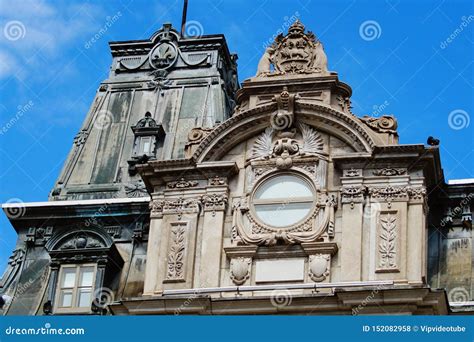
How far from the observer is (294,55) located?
39.4 metres

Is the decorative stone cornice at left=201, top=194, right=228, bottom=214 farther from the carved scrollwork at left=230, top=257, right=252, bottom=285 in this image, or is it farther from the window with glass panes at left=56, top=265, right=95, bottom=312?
the window with glass panes at left=56, top=265, right=95, bottom=312

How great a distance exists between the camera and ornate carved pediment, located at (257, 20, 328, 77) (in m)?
39.2

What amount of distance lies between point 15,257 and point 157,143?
6113 millimetres

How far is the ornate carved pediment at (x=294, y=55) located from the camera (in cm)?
3919

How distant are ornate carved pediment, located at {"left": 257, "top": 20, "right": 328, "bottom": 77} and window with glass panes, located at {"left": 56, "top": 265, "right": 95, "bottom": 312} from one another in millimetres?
7475

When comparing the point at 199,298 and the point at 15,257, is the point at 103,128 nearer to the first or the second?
the point at 15,257

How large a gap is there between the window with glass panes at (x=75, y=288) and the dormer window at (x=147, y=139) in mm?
4950

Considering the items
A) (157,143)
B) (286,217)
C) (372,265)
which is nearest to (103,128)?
(157,143)

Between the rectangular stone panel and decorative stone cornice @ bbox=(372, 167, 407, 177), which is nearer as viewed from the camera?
the rectangular stone panel

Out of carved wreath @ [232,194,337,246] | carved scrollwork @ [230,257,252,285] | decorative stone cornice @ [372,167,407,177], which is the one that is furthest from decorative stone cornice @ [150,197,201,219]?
decorative stone cornice @ [372,167,407,177]

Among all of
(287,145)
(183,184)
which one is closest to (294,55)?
(287,145)

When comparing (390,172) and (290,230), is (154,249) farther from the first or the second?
(390,172)

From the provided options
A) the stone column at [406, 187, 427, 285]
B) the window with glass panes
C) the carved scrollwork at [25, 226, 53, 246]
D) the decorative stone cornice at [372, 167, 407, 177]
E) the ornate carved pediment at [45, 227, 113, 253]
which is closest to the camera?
the stone column at [406, 187, 427, 285]

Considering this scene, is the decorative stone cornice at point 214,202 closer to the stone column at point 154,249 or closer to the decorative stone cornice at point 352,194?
the stone column at point 154,249
